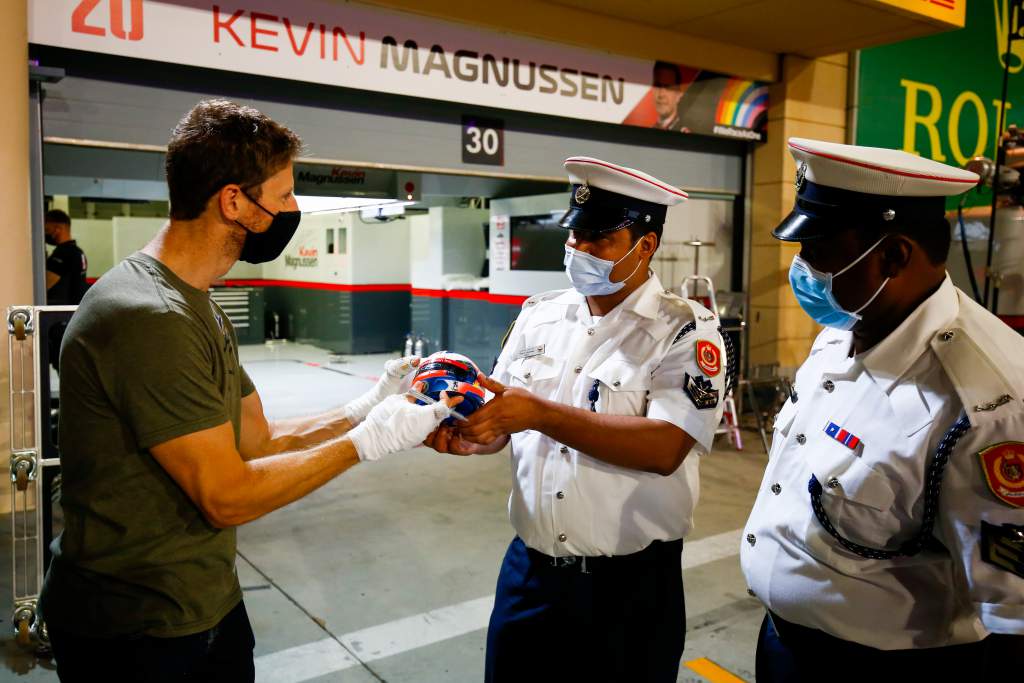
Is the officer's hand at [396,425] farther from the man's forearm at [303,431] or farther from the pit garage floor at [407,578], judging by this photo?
the pit garage floor at [407,578]

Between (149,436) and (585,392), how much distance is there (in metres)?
0.99

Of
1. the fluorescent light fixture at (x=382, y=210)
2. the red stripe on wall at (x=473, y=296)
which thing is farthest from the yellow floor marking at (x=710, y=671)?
the fluorescent light fixture at (x=382, y=210)

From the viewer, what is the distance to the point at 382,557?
3873 millimetres

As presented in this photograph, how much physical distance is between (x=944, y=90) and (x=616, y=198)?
23.4 ft

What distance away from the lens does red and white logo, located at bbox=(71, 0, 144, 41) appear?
3.88 metres

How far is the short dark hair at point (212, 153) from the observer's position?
4.77 ft

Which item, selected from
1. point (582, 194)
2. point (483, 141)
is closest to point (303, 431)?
point (582, 194)

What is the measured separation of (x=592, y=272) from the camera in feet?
6.43

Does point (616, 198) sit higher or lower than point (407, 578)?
higher

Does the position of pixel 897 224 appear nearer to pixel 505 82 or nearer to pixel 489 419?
pixel 489 419

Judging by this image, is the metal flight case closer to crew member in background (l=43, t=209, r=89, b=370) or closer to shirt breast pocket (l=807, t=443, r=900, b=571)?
shirt breast pocket (l=807, t=443, r=900, b=571)

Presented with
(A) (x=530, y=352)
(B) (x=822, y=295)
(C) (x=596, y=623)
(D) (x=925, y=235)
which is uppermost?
(D) (x=925, y=235)

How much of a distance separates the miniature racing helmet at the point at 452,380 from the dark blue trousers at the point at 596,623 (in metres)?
0.42

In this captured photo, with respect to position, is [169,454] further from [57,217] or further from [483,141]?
[57,217]
